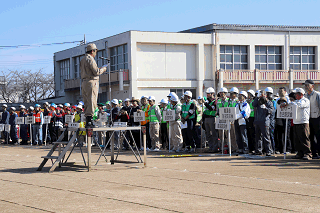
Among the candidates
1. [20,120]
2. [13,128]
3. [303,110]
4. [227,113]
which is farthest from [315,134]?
[13,128]

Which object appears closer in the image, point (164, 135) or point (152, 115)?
point (152, 115)

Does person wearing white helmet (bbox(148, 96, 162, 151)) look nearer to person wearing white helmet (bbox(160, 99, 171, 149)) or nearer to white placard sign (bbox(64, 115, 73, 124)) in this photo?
person wearing white helmet (bbox(160, 99, 171, 149))

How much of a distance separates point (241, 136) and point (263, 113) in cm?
132

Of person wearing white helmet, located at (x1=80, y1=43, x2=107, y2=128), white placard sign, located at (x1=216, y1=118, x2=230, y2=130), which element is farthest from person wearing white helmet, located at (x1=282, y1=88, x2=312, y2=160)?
person wearing white helmet, located at (x1=80, y1=43, x2=107, y2=128)

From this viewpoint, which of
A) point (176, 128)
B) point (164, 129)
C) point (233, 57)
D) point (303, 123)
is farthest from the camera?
point (233, 57)

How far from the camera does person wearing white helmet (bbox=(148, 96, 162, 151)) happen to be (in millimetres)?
19297

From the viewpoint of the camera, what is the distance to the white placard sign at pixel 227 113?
1505 centimetres

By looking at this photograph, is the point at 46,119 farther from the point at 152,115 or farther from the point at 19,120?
the point at 152,115

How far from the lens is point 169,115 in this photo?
18078 mm

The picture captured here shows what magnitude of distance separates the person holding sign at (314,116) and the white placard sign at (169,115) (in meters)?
5.72

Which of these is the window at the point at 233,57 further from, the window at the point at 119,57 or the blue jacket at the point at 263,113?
the blue jacket at the point at 263,113

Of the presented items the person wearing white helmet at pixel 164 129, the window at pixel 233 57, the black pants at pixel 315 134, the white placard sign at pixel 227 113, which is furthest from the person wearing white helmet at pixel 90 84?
the window at pixel 233 57

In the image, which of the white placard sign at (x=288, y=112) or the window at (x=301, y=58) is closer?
the white placard sign at (x=288, y=112)

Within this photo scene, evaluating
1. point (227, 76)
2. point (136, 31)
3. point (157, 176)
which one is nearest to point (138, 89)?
point (136, 31)
